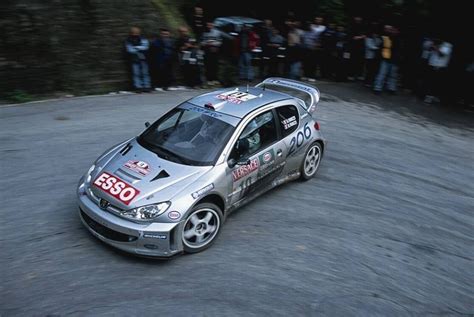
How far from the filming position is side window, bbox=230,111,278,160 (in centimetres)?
678

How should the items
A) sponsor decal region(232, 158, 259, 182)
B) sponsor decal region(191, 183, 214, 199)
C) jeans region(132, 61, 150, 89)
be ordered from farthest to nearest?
jeans region(132, 61, 150, 89) → sponsor decal region(232, 158, 259, 182) → sponsor decal region(191, 183, 214, 199)

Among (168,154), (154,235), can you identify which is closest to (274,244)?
(154,235)

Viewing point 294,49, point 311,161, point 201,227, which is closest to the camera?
point 201,227

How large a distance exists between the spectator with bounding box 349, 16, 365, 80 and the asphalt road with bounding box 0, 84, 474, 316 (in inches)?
186

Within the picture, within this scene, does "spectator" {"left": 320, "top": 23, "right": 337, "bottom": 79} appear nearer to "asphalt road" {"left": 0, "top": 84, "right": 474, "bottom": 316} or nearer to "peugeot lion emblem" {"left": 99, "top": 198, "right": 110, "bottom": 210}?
"asphalt road" {"left": 0, "top": 84, "right": 474, "bottom": 316}

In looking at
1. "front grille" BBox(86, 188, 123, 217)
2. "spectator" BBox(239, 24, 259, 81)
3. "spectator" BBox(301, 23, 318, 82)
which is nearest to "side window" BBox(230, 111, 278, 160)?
"front grille" BBox(86, 188, 123, 217)

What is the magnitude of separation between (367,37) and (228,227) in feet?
30.8

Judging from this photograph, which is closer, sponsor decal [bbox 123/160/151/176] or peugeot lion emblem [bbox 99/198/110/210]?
peugeot lion emblem [bbox 99/198/110/210]

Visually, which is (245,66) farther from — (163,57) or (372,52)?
(372,52)

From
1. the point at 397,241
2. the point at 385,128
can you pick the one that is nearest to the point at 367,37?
the point at 385,128

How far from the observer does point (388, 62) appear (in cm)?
1383

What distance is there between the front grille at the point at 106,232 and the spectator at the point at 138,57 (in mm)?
7001

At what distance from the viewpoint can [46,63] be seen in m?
11.6

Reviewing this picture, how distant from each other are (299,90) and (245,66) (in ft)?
17.0
